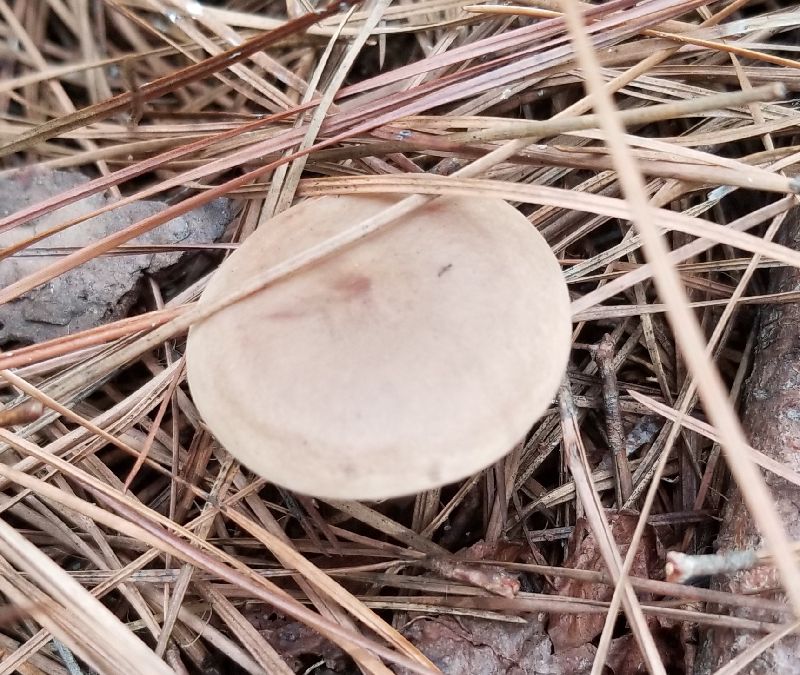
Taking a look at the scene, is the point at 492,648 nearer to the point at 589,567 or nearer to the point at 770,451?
the point at 589,567

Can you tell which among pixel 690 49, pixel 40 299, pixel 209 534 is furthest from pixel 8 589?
pixel 690 49

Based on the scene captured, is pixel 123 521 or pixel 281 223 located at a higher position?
pixel 281 223

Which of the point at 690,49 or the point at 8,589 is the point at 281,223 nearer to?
the point at 8,589

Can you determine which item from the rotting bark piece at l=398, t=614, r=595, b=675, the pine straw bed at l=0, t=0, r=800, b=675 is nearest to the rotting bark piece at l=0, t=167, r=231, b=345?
the pine straw bed at l=0, t=0, r=800, b=675

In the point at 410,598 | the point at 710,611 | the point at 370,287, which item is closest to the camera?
the point at 370,287

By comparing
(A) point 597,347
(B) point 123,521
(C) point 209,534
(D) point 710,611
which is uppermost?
(B) point 123,521

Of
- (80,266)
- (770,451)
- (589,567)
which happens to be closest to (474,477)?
(589,567)

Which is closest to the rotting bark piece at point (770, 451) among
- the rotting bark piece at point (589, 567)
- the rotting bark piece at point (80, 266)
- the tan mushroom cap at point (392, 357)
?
the rotting bark piece at point (589, 567)

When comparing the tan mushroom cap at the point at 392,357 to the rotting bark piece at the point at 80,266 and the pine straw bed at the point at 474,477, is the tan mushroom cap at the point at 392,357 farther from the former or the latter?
the rotting bark piece at the point at 80,266
